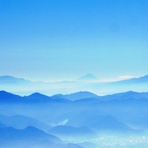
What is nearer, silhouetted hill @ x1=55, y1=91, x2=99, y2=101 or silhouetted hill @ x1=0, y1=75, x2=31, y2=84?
silhouetted hill @ x1=0, y1=75, x2=31, y2=84

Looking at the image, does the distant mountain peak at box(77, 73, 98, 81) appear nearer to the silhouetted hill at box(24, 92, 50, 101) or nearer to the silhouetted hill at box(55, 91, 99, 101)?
the silhouetted hill at box(55, 91, 99, 101)

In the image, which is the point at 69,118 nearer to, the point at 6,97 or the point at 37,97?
the point at 37,97

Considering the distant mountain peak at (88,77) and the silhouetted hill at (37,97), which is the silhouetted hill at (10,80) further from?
the distant mountain peak at (88,77)

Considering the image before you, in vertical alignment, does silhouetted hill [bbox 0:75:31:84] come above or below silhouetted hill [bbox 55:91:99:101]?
above

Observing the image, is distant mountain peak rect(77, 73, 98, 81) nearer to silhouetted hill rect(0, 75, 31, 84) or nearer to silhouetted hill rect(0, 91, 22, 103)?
silhouetted hill rect(0, 75, 31, 84)

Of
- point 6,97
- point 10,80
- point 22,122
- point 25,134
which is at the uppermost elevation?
point 10,80

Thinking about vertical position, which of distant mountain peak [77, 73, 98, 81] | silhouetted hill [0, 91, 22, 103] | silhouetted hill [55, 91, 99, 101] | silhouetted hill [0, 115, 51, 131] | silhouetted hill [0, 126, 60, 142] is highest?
distant mountain peak [77, 73, 98, 81]

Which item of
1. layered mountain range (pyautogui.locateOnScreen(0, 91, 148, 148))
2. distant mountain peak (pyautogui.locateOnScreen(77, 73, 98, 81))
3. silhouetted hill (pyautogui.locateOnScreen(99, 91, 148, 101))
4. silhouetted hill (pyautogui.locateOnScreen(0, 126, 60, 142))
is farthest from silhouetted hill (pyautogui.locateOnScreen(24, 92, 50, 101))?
silhouetted hill (pyautogui.locateOnScreen(99, 91, 148, 101))

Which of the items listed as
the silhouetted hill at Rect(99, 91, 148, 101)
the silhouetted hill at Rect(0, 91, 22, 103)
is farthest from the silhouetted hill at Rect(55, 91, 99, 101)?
the silhouetted hill at Rect(0, 91, 22, 103)

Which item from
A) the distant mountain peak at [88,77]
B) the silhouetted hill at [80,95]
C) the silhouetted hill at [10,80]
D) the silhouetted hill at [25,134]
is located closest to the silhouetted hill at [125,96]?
the silhouetted hill at [80,95]

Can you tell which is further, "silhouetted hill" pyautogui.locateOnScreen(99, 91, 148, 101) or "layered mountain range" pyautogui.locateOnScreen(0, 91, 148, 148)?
"silhouetted hill" pyautogui.locateOnScreen(99, 91, 148, 101)

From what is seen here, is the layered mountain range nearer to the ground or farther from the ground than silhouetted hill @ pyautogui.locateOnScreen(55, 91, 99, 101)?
nearer to the ground

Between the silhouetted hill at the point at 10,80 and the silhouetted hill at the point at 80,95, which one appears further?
the silhouetted hill at the point at 80,95

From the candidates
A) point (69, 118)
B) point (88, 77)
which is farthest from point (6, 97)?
point (88, 77)
